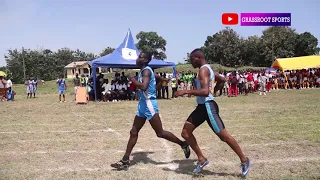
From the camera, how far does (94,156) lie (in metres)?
6.62

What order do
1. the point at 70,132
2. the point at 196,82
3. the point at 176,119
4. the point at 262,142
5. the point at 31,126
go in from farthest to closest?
the point at 176,119, the point at 31,126, the point at 70,132, the point at 262,142, the point at 196,82

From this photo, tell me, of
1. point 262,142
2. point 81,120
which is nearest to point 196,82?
point 262,142

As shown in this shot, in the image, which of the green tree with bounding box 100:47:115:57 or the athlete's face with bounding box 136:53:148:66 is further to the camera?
the green tree with bounding box 100:47:115:57

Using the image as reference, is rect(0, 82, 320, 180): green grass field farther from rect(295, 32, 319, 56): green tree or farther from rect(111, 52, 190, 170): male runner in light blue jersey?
rect(295, 32, 319, 56): green tree

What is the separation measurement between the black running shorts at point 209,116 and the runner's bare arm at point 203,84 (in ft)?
1.01

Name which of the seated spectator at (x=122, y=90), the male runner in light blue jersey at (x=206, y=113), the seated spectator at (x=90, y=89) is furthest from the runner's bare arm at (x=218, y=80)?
the seated spectator at (x=90, y=89)

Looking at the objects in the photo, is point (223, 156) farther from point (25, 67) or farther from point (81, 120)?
point (25, 67)

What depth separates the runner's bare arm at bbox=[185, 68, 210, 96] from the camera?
16.1 feet

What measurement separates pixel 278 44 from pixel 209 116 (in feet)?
185

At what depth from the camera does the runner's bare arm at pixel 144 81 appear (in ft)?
18.1

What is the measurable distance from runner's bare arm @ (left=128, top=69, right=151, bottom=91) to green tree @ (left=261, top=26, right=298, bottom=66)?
53383 mm

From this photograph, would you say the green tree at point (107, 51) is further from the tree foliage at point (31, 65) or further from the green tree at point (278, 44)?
the green tree at point (278, 44)

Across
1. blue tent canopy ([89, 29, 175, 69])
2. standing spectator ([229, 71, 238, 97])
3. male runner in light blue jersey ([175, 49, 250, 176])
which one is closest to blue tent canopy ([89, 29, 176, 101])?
blue tent canopy ([89, 29, 175, 69])

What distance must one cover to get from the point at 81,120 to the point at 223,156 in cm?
671
